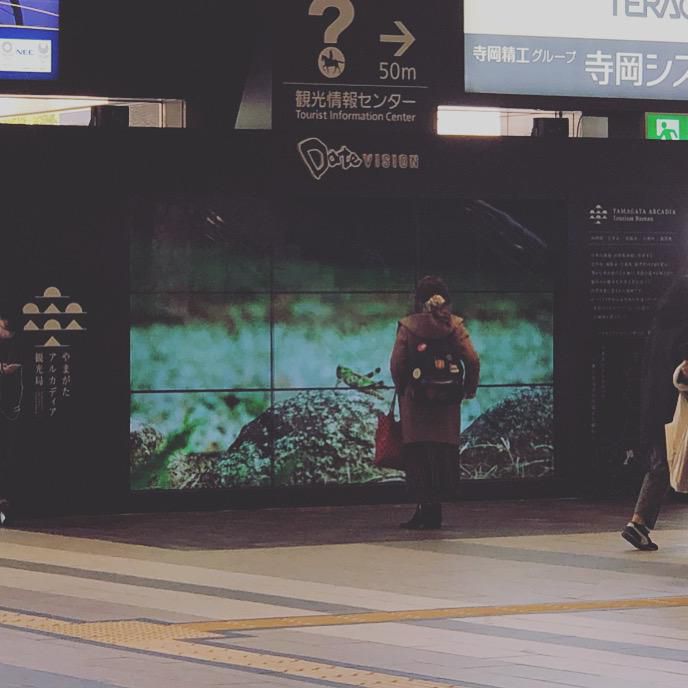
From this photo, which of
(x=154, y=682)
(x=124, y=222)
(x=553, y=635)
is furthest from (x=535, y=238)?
(x=154, y=682)

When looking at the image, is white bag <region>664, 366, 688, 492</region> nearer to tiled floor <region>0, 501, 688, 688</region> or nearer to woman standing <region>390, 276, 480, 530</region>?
tiled floor <region>0, 501, 688, 688</region>

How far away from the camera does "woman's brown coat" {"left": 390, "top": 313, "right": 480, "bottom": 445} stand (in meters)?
15.4

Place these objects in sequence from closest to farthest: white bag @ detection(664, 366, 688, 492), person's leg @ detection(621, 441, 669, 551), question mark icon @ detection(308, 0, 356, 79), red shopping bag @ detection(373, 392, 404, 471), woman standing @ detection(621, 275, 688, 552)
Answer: white bag @ detection(664, 366, 688, 492) → woman standing @ detection(621, 275, 688, 552) → person's leg @ detection(621, 441, 669, 551) → red shopping bag @ detection(373, 392, 404, 471) → question mark icon @ detection(308, 0, 356, 79)

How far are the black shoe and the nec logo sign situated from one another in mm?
6140

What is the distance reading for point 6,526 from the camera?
15.9 metres

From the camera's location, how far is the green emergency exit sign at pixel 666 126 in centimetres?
1895

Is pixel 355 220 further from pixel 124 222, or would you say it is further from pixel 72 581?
pixel 72 581

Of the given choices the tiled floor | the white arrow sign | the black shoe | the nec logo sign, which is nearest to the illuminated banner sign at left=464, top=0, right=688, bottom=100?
the nec logo sign

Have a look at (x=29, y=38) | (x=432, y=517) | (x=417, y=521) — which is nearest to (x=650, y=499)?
(x=432, y=517)

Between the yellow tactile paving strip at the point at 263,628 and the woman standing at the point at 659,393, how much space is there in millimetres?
2533

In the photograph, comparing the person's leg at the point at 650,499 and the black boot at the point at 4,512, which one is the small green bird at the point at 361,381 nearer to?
the black boot at the point at 4,512

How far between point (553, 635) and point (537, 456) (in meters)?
8.55

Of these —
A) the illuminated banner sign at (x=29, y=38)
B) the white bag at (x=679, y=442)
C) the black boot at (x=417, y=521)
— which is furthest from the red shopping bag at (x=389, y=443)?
the illuminated banner sign at (x=29, y=38)

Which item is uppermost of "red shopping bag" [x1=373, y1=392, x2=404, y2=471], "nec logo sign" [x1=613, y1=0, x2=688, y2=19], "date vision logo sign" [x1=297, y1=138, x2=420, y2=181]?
"nec logo sign" [x1=613, y1=0, x2=688, y2=19]
